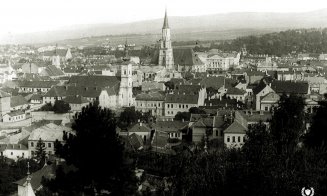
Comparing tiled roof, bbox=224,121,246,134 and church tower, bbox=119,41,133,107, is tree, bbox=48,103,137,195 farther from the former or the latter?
church tower, bbox=119,41,133,107

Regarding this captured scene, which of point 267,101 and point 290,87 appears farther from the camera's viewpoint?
point 290,87

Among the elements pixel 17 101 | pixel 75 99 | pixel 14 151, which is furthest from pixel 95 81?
pixel 14 151

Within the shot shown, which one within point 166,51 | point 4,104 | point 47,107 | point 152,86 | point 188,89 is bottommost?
point 47,107

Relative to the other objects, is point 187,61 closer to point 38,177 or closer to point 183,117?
point 183,117

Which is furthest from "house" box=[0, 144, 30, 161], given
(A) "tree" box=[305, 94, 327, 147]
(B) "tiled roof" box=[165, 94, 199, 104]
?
(A) "tree" box=[305, 94, 327, 147]

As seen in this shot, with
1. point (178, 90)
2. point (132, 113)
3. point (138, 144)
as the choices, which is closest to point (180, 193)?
point (138, 144)

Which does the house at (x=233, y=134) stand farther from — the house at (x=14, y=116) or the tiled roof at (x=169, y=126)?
the house at (x=14, y=116)

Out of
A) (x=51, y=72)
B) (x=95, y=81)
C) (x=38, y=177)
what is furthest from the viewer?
A: (x=51, y=72)
